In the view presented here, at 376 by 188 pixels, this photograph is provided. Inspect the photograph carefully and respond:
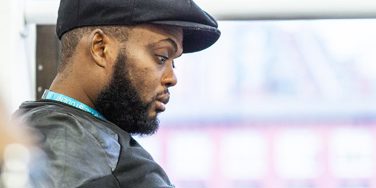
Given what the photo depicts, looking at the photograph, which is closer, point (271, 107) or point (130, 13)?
point (130, 13)

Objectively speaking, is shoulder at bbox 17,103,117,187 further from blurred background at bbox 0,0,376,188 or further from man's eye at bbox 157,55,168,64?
blurred background at bbox 0,0,376,188

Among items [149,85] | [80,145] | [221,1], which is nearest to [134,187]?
[80,145]

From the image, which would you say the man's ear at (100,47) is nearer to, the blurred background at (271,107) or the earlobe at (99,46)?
the earlobe at (99,46)

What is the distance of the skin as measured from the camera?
39.4 inches

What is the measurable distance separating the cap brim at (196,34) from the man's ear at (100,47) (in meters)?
0.09

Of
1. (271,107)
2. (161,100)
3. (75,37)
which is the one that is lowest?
(271,107)

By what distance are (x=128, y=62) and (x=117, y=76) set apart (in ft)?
0.10

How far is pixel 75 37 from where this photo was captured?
102 centimetres

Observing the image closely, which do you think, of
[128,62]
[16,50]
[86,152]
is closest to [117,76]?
[128,62]

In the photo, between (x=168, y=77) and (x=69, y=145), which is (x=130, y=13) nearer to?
(x=168, y=77)

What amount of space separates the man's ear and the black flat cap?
0.02 meters

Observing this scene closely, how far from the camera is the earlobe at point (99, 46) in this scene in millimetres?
989

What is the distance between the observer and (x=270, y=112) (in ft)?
Result: 5.70

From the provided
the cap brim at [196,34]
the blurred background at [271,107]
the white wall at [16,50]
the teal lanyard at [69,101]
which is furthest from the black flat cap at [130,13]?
the blurred background at [271,107]
